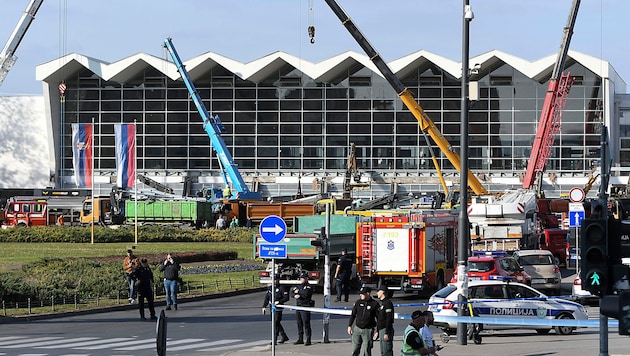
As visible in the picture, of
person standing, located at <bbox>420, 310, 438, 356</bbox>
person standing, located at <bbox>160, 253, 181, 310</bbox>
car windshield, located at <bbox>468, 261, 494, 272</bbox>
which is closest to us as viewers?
person standing, located at <bbox>420, 310, 438, 356</bbox>

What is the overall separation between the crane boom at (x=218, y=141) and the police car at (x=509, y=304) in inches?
2193

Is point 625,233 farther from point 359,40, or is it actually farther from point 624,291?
point 359,40

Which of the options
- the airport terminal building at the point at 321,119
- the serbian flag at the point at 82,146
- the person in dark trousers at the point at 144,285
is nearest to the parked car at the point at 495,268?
the person in dark trousers at the point at 144,285

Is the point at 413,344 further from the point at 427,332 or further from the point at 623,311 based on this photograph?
the point at 623,311

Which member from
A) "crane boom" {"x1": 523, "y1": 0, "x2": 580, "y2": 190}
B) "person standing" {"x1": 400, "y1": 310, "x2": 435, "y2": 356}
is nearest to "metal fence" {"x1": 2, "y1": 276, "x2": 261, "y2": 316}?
"person standing" {"x1": 400, "y1": 310, "x2": 435, "y2": 356}

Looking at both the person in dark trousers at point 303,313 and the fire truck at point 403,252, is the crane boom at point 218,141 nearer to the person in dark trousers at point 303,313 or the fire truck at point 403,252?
the fire truck at point 403,252

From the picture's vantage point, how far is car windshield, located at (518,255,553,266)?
34219mm

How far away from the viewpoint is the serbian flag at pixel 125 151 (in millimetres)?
55656

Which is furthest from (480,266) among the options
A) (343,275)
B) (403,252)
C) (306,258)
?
(306,258)

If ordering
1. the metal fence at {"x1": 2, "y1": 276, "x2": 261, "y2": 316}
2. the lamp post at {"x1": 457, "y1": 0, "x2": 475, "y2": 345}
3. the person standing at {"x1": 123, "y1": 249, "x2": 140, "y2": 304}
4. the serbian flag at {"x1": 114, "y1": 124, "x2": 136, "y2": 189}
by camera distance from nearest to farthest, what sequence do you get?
the lamp post at {"x1": 457, "y1": 0, "x2": 475, "y2": 345} < the metal fence at {"x1": 2, "y1": 276, "x2": 261, "y2": 316} < the person standing at {"x1": 123, "y1": 249, "x2": 140, "y2": 304} < the serbian flag at {"x1": 114, "y1": 124, "x2": 136, "y2": 189}

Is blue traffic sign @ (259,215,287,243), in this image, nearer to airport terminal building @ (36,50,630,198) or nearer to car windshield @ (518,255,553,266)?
car windshield @ (518,255,553,266)

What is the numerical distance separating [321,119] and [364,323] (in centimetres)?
7468

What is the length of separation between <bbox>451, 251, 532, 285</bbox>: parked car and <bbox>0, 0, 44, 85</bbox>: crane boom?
4549 centimetres

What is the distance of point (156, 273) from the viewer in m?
37.4
